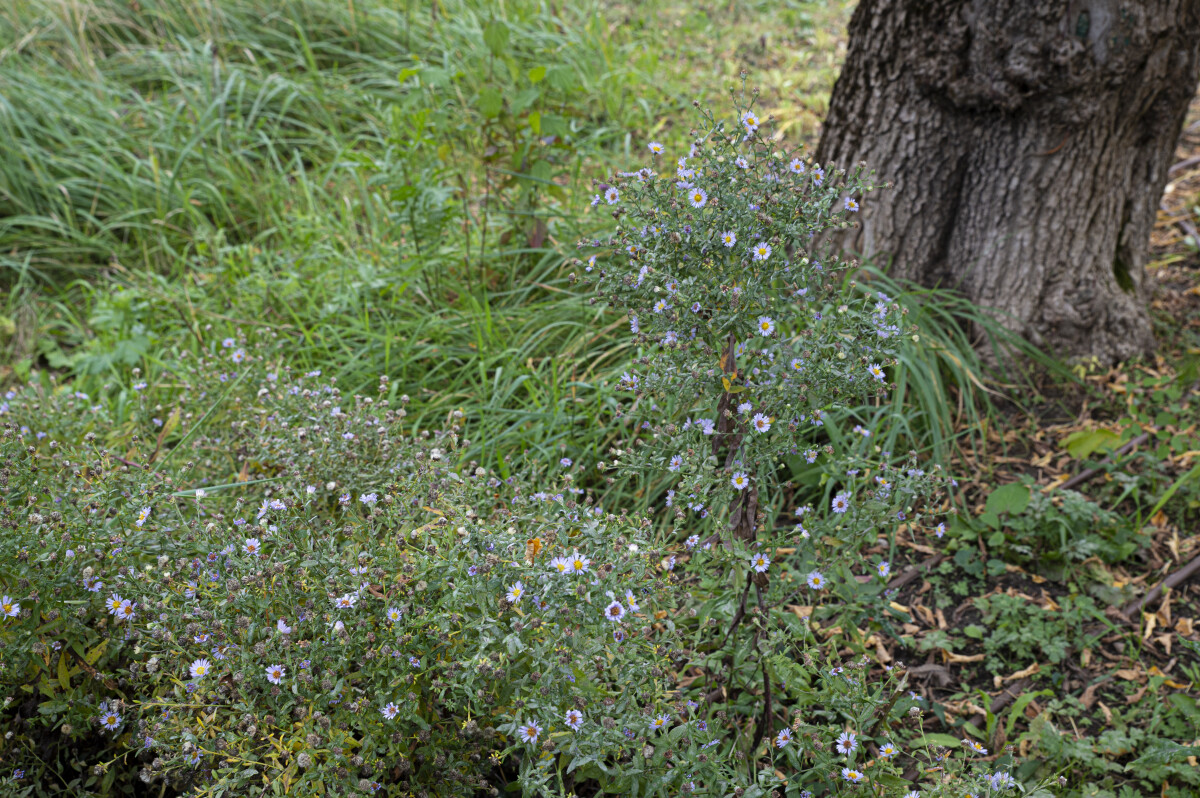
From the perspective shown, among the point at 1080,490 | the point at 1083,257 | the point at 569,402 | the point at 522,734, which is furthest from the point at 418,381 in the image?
the point at 1083,257

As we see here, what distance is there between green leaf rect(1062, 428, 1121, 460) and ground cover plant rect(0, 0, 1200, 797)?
0.04 meters

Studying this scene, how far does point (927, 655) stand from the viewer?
2.22 metres

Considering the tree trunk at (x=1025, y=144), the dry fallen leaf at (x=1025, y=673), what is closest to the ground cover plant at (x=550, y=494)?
the dry fallen leaf at (x=1025, y=673)

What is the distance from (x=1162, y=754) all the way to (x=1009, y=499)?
82 cm

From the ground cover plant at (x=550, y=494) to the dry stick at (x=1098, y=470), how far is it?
0.05 ft

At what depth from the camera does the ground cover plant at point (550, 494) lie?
154 centimetres

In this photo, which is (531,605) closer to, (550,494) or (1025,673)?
(550,494)

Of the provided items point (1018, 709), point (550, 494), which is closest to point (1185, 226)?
point (1018, 709)

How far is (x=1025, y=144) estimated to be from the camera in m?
2.78

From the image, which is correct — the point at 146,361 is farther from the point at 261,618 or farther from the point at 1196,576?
the point at 1196,576

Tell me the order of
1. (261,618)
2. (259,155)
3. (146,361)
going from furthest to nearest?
(259,155) < (146,361) < (261,618)

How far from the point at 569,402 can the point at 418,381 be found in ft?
2.11

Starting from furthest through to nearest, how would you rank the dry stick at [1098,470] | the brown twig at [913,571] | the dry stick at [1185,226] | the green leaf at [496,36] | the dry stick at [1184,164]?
the dry stick at [1184,164], the dry stick at [1185,226], the green leaf at [496,36], the dry stick at [1098,470], the brown twig at [913,571]

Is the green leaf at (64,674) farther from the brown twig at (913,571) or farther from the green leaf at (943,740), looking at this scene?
the brown twig at (913,571)
